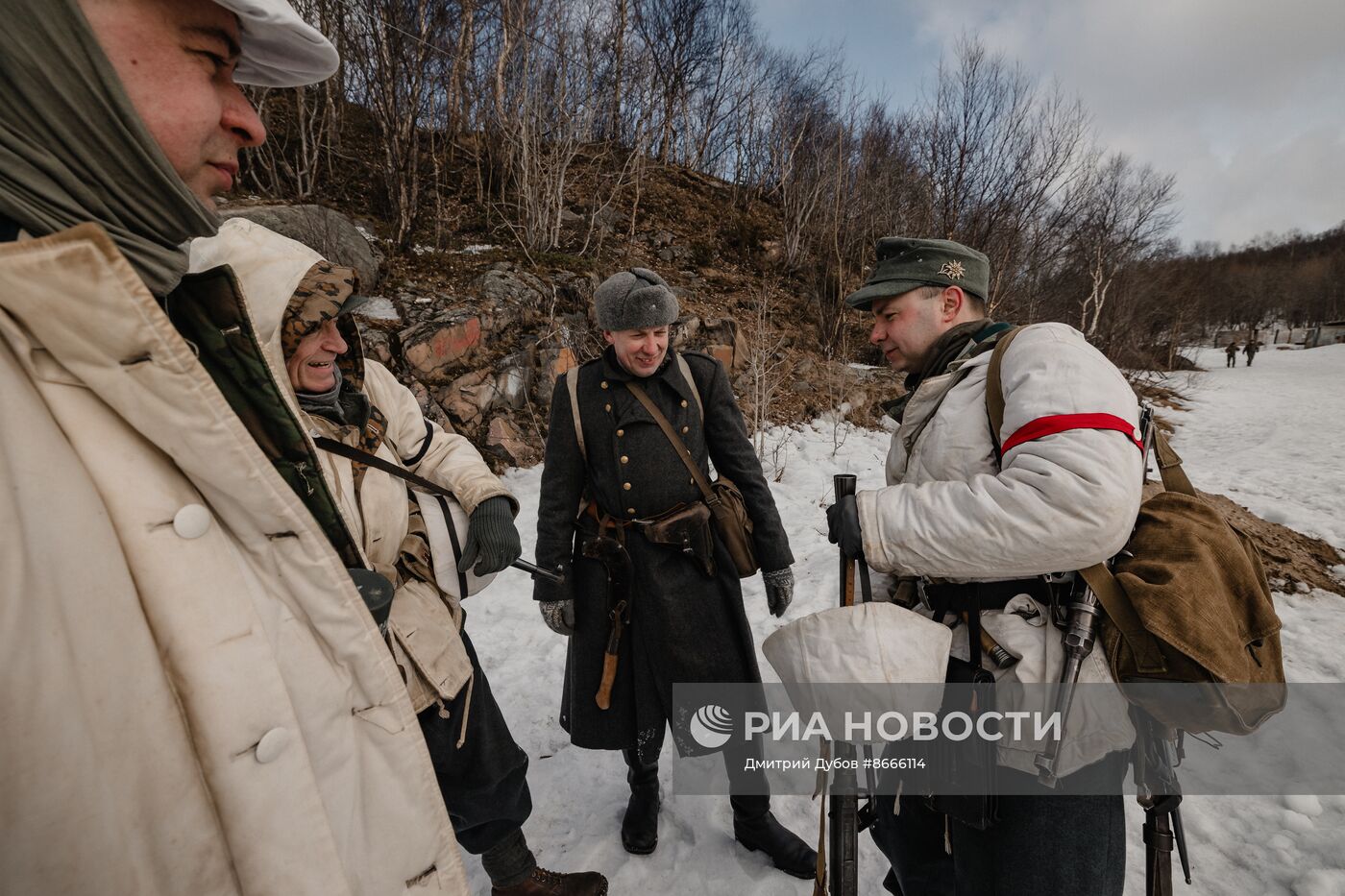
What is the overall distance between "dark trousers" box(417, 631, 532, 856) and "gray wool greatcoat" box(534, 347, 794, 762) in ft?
1.66

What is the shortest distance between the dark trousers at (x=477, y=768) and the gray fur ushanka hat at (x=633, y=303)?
1368mm

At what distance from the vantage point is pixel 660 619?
2232 mm

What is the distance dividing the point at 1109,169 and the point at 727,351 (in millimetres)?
16663

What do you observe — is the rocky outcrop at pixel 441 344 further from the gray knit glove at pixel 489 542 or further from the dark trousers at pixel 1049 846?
the dark trousers at pixel 1049 846

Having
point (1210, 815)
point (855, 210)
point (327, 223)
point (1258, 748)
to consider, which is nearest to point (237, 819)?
point (1210, 815)

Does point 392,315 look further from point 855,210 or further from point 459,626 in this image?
point 855,210

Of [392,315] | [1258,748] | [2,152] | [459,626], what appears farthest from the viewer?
[392,315]

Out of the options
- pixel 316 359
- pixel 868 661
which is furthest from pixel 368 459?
pixel 868 661

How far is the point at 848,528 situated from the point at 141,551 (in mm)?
1411

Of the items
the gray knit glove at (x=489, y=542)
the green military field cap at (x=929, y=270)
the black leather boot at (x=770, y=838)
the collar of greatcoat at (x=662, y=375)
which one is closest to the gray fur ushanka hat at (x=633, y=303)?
the collar of greatcoat at (x=662, y=375)

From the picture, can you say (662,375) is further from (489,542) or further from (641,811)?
(641,811)

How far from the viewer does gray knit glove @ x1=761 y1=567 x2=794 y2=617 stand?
234 centimetres

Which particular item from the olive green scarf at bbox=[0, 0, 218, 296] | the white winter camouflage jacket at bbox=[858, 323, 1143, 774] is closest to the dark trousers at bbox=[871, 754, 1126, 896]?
the white winter camouflage jacket at bbox=[858, 323, 1143, 774]

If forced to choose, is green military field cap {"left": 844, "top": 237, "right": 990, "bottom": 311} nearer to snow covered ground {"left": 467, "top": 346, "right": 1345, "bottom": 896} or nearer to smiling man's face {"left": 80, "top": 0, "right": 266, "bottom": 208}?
smiling man's face {"left": 80, "top": 0, "right": 266, "bottom": 208}
